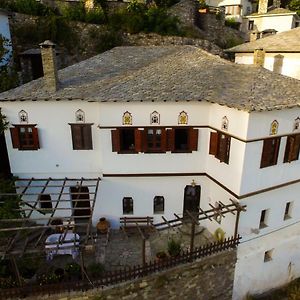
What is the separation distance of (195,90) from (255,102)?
3217 mm

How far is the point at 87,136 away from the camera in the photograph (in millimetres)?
15789

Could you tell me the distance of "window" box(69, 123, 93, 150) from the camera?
1563 centimetres

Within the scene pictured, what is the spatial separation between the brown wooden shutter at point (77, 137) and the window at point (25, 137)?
1859 millimetres

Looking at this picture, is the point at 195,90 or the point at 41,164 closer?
the point at 195,90

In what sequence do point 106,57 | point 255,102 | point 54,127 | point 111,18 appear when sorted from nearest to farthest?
point 255,102 < point 54,127 < point 106,57 < point 111,18

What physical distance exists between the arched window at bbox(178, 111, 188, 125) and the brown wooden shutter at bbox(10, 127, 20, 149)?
8326 mm

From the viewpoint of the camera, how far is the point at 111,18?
31188 mm

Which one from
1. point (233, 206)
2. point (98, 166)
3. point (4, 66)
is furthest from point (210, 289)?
point (4, 66)

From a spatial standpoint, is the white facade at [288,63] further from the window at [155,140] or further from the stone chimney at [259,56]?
the window at [155,140]

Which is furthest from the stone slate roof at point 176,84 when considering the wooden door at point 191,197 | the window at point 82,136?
the wooden door at point 191,197

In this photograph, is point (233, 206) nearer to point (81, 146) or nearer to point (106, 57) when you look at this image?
point (81, 146)

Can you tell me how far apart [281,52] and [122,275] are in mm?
17750

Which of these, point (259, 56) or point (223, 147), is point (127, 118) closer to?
point (223, 147)

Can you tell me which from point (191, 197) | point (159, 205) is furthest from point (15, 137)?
point (191, 197)
